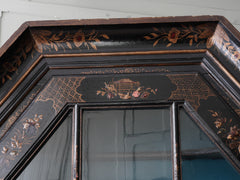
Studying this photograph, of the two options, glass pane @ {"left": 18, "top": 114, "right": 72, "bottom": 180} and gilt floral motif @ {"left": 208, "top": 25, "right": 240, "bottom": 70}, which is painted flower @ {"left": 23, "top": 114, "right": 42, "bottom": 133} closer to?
glass pane @ {"left": 18, "top": 114, "right": 72, "bottom": 180}

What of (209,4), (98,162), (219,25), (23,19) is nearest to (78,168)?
(98,162)

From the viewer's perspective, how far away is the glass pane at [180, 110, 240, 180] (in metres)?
0.64

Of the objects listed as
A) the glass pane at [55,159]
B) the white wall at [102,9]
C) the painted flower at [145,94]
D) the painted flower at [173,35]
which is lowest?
the glass pane at [55,159]

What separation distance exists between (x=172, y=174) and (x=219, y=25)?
0.94ft

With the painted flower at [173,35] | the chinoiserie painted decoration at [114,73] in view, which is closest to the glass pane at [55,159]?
the chinoiserie painted decoration at [114,73]

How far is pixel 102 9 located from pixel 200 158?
0.58 m

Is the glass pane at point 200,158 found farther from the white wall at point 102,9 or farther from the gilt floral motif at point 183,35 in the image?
→ the white wall at point 102,9

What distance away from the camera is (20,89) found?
666mm

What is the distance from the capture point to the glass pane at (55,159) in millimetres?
640

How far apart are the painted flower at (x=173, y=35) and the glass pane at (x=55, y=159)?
246 mm

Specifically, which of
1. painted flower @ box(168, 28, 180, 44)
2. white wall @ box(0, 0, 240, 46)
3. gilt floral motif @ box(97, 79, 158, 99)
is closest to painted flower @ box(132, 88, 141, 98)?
gilt floral motif @ box(97, 79, 158, 99)

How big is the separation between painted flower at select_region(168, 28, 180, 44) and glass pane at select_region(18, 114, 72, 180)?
246mm

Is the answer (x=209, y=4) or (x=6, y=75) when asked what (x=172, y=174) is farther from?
(x=209, y=4)

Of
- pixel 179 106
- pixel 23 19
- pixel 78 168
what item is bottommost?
pixel 78 168
